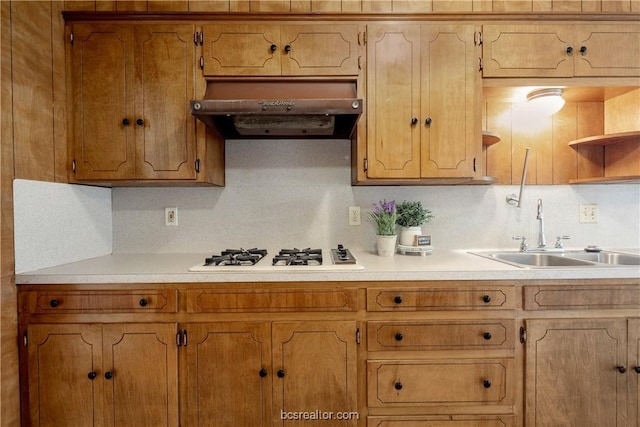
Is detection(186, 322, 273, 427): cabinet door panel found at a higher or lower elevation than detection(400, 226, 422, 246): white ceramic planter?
lower

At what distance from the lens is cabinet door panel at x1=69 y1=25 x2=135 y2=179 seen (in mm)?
1657

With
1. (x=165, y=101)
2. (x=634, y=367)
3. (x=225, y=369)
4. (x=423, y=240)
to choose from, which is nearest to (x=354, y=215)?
(x=423, y=240)

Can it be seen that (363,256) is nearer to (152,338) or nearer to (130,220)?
(152,338)

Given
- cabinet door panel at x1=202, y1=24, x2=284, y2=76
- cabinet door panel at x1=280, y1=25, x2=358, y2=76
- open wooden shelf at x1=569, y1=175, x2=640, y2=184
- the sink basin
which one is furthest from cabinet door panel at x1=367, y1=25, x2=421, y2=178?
the sink basin

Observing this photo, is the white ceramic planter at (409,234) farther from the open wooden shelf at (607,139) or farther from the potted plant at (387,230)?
the open wooden shelf at (607,139)

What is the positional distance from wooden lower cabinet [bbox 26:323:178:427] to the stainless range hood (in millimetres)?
1001

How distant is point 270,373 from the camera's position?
4.68 ft

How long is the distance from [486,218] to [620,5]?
4.28 ft

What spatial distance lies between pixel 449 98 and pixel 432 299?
40.4 inches

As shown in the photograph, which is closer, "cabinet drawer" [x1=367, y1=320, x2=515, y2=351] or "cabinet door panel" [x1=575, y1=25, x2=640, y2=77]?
"cabinet drawer" [x1=367, y1=320, x2=515, y2=351]

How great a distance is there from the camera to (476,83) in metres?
1.69

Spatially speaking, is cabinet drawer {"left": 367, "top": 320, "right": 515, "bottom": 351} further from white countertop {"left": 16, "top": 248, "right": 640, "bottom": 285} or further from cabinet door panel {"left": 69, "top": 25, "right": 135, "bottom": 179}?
cabinet door panel {"left": 69, "top": 25, "right": 135, "bottom": 179}

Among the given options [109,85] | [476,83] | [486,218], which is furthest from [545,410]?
[109,85]

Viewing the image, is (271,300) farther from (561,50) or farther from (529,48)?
(561,50)
